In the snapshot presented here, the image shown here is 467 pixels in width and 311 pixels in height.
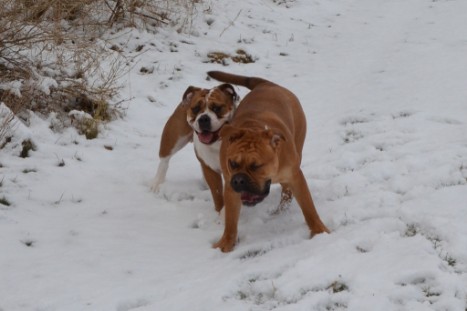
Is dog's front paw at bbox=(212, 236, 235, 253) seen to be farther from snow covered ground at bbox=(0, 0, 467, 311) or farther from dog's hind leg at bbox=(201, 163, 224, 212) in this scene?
dog's hind leg at bbox=(201, 163, 224, 212)

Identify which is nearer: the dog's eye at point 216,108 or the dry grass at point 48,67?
the dog's eye at point 216,108

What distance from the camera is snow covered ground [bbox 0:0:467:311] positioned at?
3576mm

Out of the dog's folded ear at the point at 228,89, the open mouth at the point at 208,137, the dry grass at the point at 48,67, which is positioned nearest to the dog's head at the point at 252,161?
the open mouth at the point at 208,137

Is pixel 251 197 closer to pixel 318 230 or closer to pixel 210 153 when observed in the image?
pixel 318 230

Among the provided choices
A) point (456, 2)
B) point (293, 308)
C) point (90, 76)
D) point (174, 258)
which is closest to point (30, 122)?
point (90, 76)

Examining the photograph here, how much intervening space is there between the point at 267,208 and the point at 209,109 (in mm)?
995

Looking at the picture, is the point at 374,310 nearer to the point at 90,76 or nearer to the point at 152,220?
the point at 152,220

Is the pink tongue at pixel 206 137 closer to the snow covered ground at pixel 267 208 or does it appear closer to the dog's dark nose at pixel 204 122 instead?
the dog's dark nose at pixel 204 122

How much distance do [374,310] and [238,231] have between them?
1.77 m

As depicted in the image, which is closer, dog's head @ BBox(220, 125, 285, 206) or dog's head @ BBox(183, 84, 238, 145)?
dog's head @ BBox(220, 125, 285, 206)

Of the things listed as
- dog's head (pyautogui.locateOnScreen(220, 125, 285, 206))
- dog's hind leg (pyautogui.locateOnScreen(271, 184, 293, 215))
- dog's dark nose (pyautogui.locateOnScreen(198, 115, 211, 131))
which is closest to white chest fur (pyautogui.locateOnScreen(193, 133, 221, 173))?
dog's dark nose (pyautogui.locateOnScreen(198, 115, 211, 131))

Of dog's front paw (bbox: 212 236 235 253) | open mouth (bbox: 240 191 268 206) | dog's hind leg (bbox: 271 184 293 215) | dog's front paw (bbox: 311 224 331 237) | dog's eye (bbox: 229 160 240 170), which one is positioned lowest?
dog's front paw (bbox: 212 236 235 253)

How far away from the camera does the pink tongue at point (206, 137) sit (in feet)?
16.5

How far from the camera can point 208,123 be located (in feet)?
16.5
